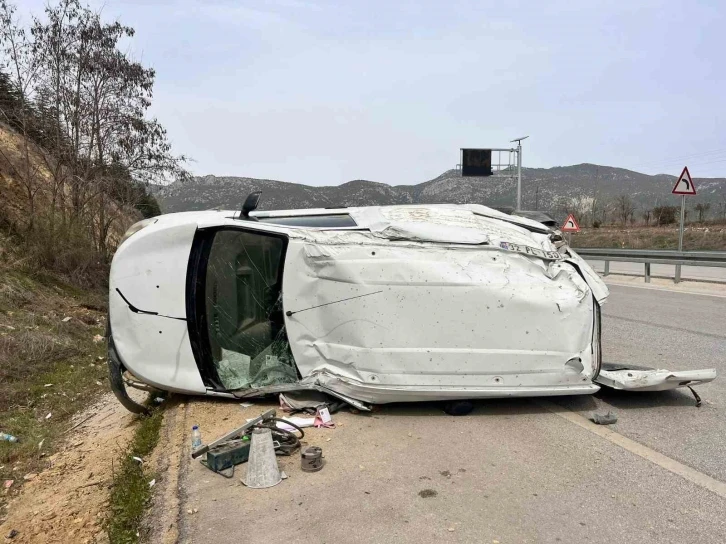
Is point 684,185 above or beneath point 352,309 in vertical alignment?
above

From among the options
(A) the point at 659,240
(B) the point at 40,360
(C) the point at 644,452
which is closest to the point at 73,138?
(B) the point at 40,360

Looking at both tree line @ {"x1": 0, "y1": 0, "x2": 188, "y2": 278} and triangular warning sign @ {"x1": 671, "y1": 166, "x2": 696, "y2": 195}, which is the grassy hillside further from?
triangular warning sign @ {"x1": 671, "y1": 166, "x2": 696, "y2": 195}

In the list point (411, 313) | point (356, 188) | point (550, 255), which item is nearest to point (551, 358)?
point (550, 255)

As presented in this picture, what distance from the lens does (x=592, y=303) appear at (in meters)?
4.51

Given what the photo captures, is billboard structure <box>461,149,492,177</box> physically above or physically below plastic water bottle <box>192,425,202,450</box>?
above

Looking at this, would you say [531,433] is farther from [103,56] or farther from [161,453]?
[103,56]

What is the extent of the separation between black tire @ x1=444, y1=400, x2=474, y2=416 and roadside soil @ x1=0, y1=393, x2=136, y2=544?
2656mm

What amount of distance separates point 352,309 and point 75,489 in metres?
2.46

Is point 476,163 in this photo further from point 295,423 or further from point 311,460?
point 311,460

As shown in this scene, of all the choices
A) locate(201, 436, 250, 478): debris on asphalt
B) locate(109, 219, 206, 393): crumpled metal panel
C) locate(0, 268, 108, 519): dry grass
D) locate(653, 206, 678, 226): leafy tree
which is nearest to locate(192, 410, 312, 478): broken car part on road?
locate(201, 436, 250, 478): debris on asphalt

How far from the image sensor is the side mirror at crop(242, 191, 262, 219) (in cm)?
475

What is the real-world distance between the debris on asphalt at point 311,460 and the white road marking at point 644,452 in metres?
2.18

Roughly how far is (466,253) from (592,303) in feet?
3.77

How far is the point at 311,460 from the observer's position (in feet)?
11.6
